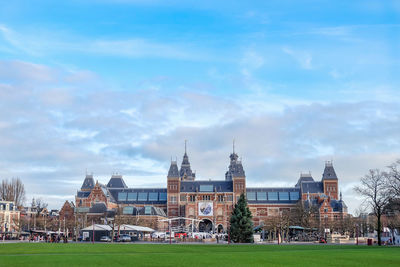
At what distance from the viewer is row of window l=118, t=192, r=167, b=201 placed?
133 m

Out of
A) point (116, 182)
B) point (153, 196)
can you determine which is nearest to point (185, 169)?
point (153, 196)

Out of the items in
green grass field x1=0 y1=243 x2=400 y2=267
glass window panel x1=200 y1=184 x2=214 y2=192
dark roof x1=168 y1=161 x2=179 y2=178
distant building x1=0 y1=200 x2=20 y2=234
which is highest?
dark roof x1=168 y1=161 x2=179 y2=178

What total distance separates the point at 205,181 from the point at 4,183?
5136 cm

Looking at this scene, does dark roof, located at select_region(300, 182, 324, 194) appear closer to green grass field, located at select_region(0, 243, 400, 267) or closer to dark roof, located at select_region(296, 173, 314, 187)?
dark roof, located at select_region(296, 173, 314, 187)

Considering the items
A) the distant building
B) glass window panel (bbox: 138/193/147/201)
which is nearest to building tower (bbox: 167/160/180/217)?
glass window panel (bbox: 138/193/147/201)

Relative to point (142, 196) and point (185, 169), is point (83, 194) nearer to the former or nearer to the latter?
point (142, 196)

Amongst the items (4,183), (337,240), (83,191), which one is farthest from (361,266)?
(83,191)

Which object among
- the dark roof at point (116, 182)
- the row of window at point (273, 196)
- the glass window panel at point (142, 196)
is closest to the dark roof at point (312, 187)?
the row of window at point (273, 196)

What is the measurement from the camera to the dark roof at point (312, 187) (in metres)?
127

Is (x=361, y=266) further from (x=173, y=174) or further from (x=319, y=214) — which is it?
(x=173, y=174)

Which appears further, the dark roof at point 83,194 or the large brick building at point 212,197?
the dark roof at point 83,194

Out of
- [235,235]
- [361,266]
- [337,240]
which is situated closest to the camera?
[361,266]

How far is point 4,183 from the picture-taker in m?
106

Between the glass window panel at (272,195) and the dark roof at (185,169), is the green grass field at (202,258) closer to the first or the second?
the glass window panel at (272,195)
